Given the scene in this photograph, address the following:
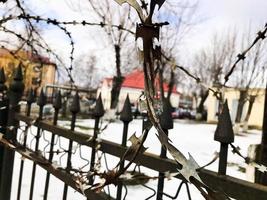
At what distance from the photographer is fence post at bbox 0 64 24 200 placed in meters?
2.26

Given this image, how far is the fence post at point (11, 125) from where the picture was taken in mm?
2262

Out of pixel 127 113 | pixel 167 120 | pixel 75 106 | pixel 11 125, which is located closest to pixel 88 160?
pixel 75 106

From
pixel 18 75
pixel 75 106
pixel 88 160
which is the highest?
pixel 18 75

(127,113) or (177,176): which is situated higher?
(127,113)

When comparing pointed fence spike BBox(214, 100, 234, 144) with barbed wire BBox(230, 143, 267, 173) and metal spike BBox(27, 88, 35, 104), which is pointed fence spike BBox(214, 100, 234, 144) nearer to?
barbed wire BBox(230, 143, 267, 173)

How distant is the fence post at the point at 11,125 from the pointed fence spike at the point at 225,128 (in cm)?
146

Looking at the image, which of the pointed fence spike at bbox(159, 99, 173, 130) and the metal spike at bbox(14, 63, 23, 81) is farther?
the metal spike at bbox(14, 63, 23, 81)

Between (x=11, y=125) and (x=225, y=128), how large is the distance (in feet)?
5.30

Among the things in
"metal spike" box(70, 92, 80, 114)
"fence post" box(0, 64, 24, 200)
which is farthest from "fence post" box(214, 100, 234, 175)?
"fence post" box(0, 64, 24, 200)

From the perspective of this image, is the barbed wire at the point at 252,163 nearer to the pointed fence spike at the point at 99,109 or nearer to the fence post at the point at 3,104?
the pointed fence spike at the point at 99,109

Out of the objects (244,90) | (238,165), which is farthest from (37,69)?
(244,90)

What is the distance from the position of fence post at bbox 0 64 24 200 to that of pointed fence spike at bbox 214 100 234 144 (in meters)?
1.46

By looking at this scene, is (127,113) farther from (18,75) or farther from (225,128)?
(18,75)

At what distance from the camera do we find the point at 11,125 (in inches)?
92.6
